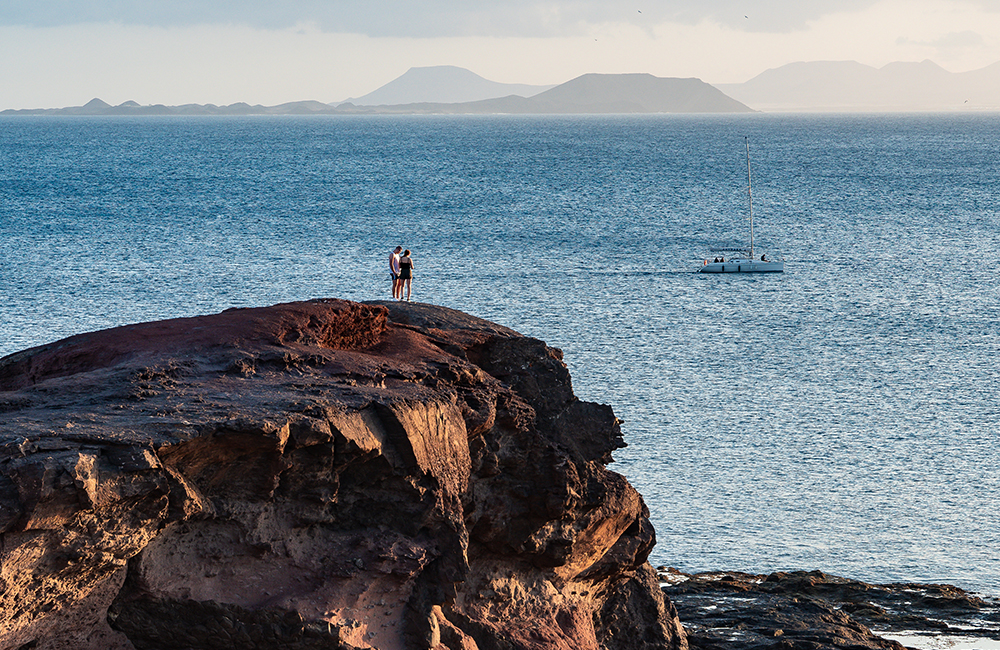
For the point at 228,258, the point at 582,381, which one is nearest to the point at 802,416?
the point at 582,381

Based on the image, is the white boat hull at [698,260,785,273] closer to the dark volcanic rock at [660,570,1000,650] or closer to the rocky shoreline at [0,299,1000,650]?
the dark volcanic rock at [660,570,1000,650]

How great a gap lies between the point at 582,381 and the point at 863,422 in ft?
35.4

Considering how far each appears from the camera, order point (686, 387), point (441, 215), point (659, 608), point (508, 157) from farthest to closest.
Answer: point (508, 157) < point (441, 215) < point (686, 387) < point (659, 608)

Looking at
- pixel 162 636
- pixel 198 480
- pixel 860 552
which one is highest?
pixel 198 480

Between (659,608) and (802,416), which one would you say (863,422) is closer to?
(802,416)

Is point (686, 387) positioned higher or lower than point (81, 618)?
lower

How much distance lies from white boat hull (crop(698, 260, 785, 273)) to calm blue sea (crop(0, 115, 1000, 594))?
63.8 inches

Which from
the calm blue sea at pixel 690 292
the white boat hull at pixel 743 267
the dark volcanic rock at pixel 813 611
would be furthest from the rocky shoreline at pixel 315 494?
the white boat hull at pixel 743 267

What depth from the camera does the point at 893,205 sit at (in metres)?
106

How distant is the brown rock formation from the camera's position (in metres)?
10.1

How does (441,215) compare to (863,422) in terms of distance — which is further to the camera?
(441,215)

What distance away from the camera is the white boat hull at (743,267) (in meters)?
69.9

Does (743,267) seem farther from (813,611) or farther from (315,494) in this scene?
(315,494)

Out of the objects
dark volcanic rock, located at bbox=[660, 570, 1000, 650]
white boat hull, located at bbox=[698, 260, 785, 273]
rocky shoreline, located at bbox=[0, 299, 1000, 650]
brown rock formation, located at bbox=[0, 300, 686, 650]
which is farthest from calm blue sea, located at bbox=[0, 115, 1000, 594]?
brown rock formation, located at bbox=[0, 300, 686, 650]
